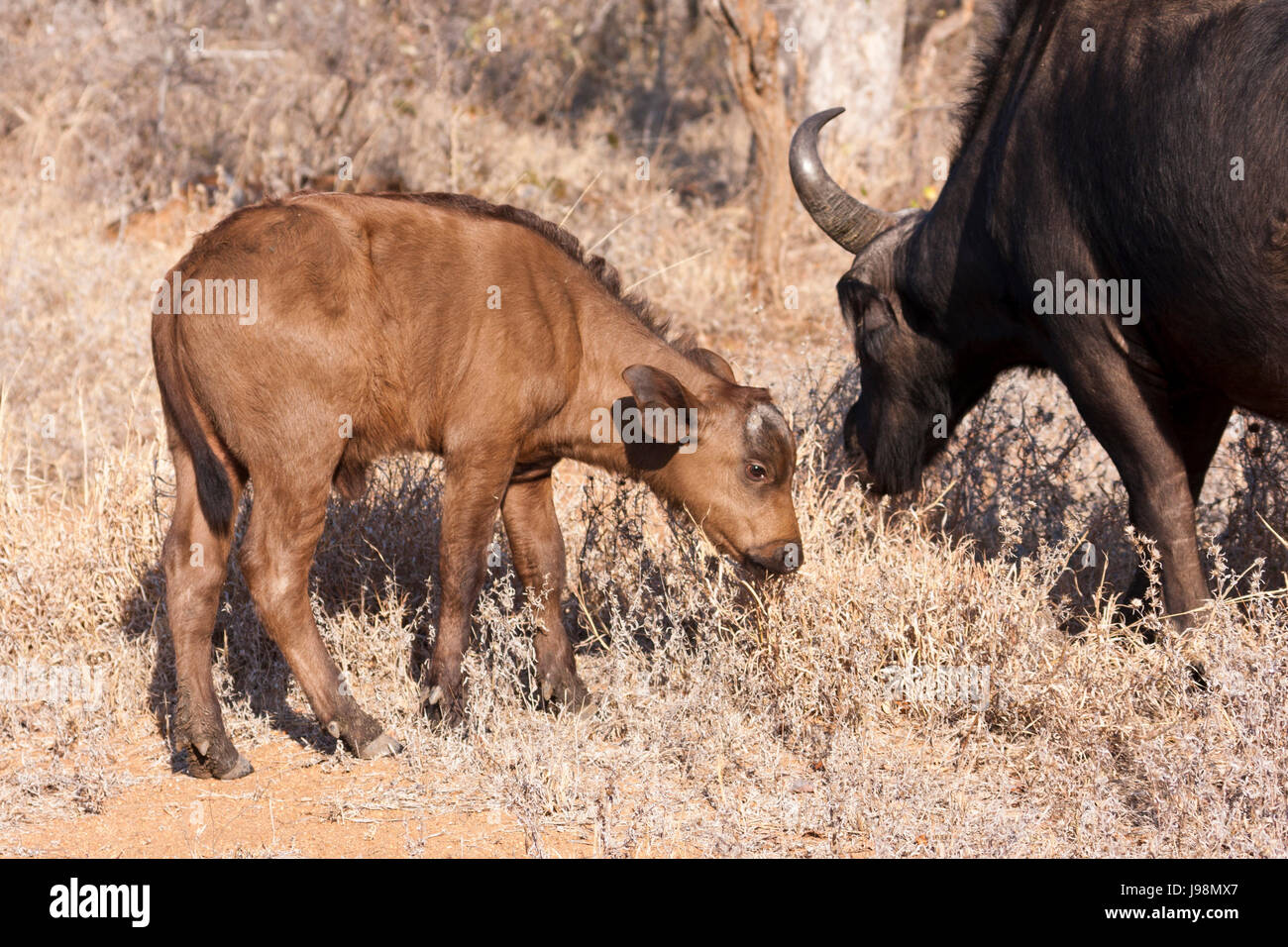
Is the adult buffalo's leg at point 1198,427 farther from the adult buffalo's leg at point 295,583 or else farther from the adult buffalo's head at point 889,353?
the adult buffalo's leg at point 295,583

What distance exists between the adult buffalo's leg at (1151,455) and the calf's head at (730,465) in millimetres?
1170

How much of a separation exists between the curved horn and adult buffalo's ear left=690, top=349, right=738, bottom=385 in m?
1.16

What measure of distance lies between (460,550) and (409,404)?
0.58 metres

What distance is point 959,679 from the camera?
542cm

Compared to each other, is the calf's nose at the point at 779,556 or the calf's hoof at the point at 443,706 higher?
the calf's nose at the point at 779,556

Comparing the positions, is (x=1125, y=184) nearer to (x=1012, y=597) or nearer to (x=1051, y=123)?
(x=1051, y=123)

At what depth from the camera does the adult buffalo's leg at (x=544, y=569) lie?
5.76 meters

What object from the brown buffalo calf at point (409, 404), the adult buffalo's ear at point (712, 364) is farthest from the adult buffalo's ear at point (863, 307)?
the brown buffalo calf at point (409, 404)

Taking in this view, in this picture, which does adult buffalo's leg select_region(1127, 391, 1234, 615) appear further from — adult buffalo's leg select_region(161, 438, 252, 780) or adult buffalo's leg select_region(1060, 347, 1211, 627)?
adult buffalo's leg select_region(161, 438, 252, 780)

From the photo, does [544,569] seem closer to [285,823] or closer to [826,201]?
[285,823]

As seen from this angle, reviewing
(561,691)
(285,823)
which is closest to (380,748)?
(285,823)

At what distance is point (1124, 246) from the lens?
5102 millimetres

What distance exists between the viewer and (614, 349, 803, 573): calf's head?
547cm

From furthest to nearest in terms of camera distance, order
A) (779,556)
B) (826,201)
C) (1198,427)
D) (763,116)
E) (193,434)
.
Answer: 1. (763,116)
2. (826,201)
3. (1198,427)
4. (779,556)
5. (193,434)
